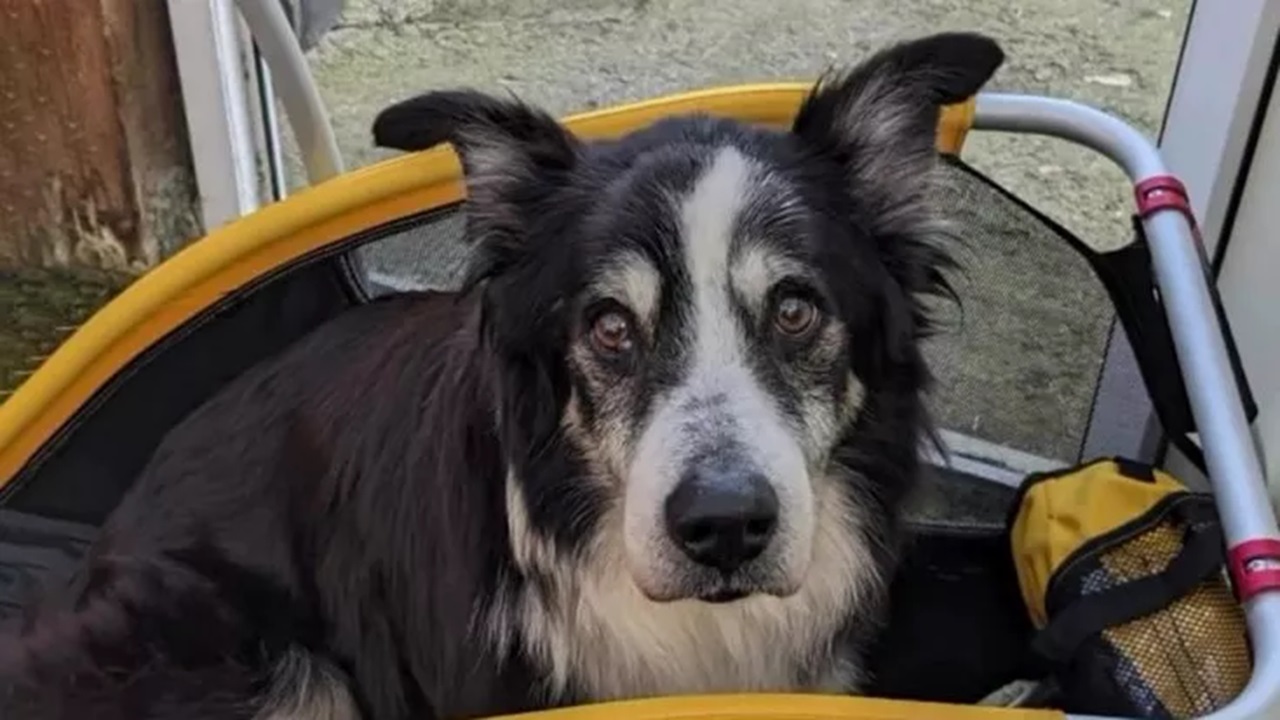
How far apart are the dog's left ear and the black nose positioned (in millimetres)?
286

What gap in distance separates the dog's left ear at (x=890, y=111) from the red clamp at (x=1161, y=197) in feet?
0.82

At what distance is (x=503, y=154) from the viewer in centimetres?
147

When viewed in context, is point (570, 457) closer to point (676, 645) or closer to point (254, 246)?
point (676, 645)

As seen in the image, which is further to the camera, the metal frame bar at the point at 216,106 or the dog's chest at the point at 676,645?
the metal frame bar at the point at 216,106

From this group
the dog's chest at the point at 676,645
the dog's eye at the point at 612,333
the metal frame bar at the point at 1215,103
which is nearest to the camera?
the dog's eye at the point at 612,333

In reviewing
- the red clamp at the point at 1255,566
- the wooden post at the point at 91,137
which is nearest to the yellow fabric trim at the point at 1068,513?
the red clamp at the point at 1255,566

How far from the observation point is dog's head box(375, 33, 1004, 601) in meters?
1.34

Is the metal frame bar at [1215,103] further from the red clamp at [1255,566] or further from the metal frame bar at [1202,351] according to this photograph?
the red clamp at [1255,566]

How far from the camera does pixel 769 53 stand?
251cm

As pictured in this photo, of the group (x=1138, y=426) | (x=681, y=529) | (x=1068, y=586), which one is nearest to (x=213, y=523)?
(x=681, y=529)

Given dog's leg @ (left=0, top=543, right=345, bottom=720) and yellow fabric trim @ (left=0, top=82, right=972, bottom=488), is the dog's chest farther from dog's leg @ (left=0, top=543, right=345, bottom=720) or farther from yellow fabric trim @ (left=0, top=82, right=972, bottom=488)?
yellow fabric trim @ (left=0, top=82, right=972, bottom=488)

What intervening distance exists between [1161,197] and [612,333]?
0.54 meters

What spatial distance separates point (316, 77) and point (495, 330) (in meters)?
1.09

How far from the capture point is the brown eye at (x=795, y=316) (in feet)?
4.56
